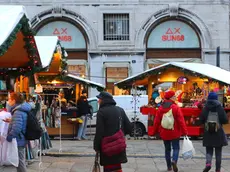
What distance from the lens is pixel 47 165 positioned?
11055mm

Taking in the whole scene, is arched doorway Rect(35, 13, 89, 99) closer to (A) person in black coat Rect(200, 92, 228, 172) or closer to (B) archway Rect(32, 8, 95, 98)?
(B) archway Rect(32, 8, 95, 98)

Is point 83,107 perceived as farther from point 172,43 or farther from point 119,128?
point 172,43

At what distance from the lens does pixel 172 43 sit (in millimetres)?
28141

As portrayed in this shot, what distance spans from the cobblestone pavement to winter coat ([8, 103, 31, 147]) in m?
1.81

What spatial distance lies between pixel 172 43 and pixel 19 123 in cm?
2050

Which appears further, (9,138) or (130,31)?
(130,31)

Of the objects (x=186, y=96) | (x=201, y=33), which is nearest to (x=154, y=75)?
(x=186, y=96)

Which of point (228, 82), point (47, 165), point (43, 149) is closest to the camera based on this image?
point (47, 165)

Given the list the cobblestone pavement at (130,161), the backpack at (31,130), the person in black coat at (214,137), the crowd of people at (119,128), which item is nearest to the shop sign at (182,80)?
the cobblestone pavement at (130,161)

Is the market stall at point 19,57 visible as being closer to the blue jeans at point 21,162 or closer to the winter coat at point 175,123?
the blue jeans at point 21,162

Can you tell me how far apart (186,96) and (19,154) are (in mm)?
11508

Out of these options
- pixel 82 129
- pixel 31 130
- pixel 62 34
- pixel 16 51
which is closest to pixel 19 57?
pixel 16 51

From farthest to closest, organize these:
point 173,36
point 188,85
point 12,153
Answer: point 173,36 < point 188,85 < point 12,153

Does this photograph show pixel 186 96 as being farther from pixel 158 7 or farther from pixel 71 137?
pixel 158 7
